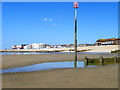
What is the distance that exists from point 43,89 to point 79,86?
1.93m

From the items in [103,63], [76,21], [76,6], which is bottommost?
[103,63]

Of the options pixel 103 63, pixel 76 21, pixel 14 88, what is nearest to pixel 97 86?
pixel 14 88

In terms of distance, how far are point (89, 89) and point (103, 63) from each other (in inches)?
509

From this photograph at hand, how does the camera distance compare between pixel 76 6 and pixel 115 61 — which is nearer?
pixel 115 61

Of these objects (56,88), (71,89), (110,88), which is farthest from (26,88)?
(110,88)

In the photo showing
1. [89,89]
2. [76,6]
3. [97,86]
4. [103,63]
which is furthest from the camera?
[76,6]

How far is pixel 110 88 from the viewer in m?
8.85

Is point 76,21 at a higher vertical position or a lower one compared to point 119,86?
higher

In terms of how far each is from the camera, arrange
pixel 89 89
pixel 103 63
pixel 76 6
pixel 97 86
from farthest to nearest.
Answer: pixel 76 6 → pixel 103 63 → pixel 97 86 → pixel 89 89

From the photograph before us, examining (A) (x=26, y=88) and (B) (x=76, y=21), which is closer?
(A) (x=26, y=88)

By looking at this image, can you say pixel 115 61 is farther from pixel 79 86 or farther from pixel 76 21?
pixel 79 86

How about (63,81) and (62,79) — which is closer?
(63,81)

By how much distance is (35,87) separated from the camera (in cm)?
927

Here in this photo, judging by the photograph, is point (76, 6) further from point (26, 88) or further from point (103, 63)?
point (26, 88)
